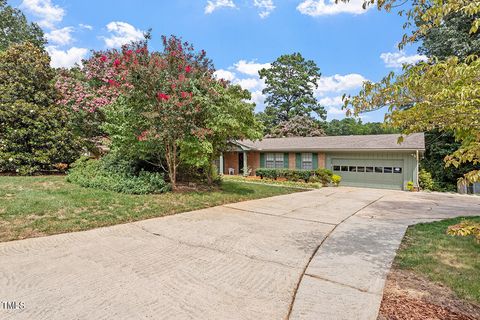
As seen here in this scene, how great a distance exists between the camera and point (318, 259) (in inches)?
160

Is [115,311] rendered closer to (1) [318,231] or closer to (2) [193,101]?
(1) [318,231]

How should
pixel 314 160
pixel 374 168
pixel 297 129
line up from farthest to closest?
pixel 297 129, pixel 314 160, pixel 374 168

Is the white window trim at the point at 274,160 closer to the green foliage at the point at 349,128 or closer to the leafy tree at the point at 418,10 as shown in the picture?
the leafy tree at the point at 418,10

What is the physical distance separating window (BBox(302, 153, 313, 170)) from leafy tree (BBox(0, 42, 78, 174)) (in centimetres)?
1353

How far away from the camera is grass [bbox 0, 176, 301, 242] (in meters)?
5.39

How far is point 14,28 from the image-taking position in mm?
22750

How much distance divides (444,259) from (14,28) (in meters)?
32.8

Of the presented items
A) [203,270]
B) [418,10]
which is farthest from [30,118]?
[418,10]

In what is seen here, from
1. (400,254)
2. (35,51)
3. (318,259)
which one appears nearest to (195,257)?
(318,259)

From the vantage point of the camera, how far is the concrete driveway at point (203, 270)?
2.65m

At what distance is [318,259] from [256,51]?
15.5 m

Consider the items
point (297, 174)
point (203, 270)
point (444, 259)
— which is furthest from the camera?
point (297, 174)

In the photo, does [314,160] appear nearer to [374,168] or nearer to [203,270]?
[374,168]

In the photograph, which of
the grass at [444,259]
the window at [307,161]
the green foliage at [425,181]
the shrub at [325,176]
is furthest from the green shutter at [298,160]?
the grass at [444,259]
